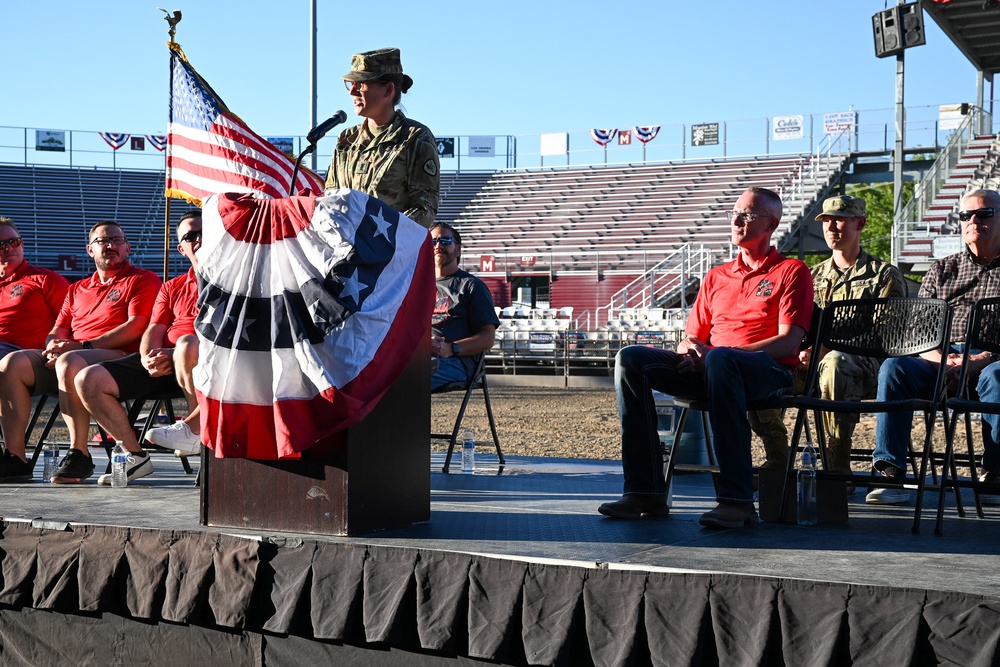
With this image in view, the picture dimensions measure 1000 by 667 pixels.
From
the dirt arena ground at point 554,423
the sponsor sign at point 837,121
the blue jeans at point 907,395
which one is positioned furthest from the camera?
the sponsor sign at point 837,121

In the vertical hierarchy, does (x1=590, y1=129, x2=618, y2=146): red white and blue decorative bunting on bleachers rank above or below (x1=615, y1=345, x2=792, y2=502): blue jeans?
above

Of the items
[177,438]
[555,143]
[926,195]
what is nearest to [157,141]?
[555,143]

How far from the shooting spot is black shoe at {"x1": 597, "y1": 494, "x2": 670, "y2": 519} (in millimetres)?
4230

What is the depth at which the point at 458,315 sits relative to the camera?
246 inches

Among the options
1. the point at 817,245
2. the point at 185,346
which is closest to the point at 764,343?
the point at 185,346

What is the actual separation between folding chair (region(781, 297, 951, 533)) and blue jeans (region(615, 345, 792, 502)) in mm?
180

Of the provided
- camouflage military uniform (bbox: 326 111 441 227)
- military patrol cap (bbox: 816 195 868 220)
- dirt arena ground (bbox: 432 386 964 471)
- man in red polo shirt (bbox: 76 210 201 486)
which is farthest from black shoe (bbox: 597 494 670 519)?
dirt arena ground (bbox: 432 386 964 471)

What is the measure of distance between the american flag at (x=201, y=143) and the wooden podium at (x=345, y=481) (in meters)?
5.08

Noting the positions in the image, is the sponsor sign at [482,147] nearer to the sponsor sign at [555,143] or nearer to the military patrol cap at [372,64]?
the sponsor sign at [555,143]

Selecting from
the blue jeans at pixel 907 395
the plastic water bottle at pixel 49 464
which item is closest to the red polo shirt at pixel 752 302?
the blue jeans at pixel 907 395

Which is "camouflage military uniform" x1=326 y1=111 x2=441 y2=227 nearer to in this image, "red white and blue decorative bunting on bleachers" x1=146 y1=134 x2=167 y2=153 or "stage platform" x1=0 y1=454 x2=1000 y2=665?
"stage platform" x1=0 y1=454 x2=1000 y2=665

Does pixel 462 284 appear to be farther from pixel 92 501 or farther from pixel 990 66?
pixel 990 66

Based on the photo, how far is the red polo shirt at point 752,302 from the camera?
14.8 feet

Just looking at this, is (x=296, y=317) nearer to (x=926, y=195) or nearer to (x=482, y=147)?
(x=926, y=195)
